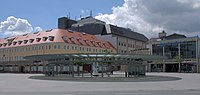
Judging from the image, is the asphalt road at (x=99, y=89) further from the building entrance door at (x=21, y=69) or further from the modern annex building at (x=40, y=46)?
the building entrance door at (x=21, y=69)

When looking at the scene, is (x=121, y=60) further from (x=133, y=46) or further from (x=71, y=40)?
(x=133, y=46)

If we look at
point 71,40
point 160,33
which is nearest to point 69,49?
point 71,40

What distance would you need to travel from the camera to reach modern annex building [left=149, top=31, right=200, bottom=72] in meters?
91.5

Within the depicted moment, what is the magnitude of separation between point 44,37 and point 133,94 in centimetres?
7645

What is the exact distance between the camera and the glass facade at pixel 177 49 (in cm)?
9257

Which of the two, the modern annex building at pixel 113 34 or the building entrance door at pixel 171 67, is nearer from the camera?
the building entrance door at pixel 171 67

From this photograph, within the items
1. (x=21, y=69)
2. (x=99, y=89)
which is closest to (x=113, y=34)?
(x=21, y=69)

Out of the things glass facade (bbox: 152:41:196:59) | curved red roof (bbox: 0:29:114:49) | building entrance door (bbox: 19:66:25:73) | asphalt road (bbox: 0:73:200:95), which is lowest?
building entrance door (bbox: 19:66:25:73)

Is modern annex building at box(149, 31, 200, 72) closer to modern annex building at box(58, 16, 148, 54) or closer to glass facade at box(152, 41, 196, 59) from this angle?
glass facade at box(152, 41, 196, 59)

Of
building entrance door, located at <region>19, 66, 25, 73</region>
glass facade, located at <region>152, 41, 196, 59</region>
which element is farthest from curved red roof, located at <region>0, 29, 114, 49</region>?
glass facade, located at <region>152, 41, 196, 59</region>

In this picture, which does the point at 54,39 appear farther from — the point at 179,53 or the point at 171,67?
the point at 179,53

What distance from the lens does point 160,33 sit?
13050cm

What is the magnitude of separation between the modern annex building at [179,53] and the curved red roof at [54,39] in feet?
67.2

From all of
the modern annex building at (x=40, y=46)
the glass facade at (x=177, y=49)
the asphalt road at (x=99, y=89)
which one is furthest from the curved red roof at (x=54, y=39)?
the asphalt road at (x=99, y=89)
